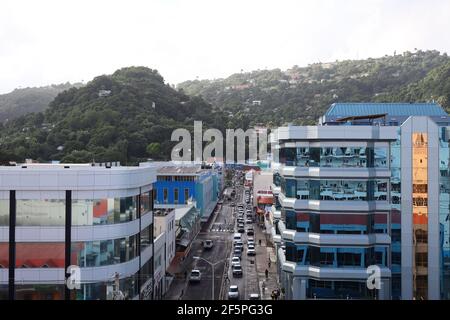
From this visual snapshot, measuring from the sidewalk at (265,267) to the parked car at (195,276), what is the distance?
388cm

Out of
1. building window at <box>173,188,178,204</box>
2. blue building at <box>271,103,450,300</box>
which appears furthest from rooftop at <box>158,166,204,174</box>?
blue building at <box>271,103,450,300</box>

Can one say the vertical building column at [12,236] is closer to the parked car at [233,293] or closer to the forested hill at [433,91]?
the parked car at [233,293]

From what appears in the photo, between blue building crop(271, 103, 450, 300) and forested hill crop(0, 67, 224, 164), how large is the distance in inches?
1776

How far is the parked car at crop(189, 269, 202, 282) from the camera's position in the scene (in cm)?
3134

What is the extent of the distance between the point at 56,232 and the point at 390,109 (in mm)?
18109

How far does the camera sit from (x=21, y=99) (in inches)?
6545

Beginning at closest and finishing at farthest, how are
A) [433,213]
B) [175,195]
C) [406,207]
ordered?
[433,213], [406,207], [175,195]

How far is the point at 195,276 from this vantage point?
31719 mm

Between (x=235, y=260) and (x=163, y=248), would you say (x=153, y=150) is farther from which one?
A: (x=163, y=248)

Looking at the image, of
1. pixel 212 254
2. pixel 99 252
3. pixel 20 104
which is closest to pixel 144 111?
pixel 212 254

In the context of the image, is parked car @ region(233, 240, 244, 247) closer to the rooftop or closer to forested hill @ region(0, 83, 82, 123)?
the rooftop

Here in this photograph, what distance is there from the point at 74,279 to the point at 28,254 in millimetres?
1874

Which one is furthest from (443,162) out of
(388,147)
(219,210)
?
(219,210)

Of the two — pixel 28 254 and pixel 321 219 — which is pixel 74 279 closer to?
pixel 28 254
